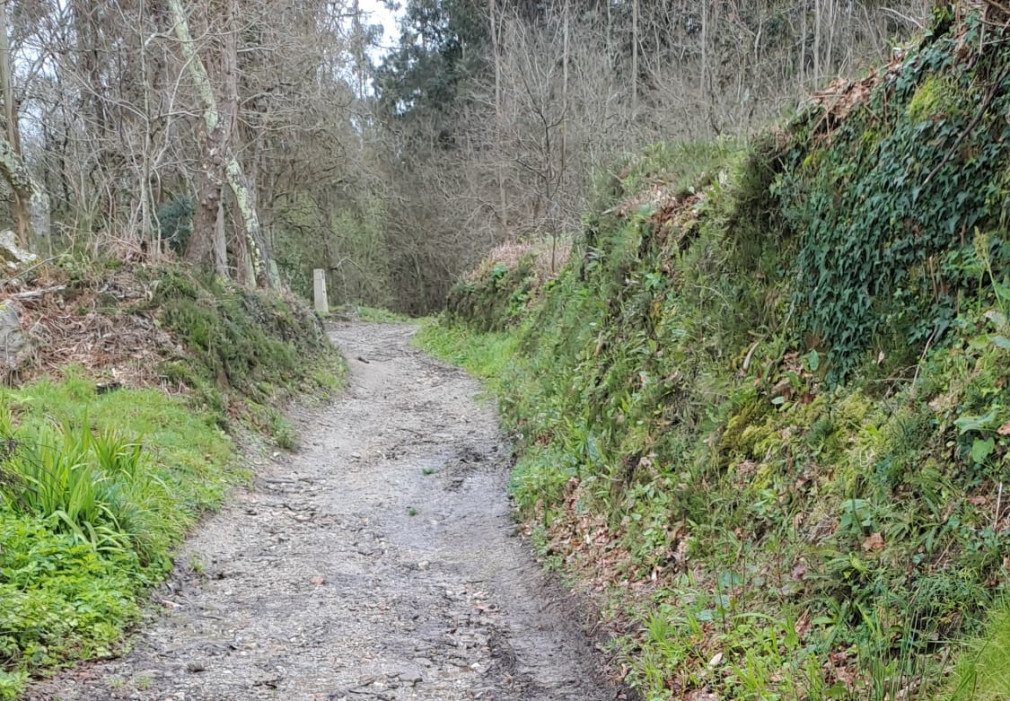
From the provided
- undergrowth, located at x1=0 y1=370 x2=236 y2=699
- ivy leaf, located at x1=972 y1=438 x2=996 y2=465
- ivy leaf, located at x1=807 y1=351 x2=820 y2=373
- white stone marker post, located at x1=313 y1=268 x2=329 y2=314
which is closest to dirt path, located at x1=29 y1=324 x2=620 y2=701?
undergrowth, located at x1=0 y1=370 x2=236 y2=699

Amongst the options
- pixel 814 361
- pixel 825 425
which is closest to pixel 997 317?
pixel 825 425

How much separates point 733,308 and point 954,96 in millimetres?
2394

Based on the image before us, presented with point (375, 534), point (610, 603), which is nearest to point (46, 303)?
point (375, 534)

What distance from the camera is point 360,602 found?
17.8ft

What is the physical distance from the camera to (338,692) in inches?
163

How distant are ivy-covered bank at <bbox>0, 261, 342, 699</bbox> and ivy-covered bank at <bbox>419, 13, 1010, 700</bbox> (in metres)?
3.20

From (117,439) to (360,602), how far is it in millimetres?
2772

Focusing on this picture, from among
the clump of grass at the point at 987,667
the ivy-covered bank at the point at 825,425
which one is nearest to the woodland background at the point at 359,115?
the ivy-covered bank at the point at 825,425

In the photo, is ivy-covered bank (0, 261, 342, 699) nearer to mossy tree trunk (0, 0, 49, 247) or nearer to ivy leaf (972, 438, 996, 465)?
mossy tree trunk (0, 0, 49, 247)

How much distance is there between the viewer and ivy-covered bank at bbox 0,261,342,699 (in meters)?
4.43

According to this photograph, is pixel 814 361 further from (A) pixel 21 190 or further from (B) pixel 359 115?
(B) pixel 359 115

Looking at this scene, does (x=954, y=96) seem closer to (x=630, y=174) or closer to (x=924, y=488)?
(x=924, y=488)

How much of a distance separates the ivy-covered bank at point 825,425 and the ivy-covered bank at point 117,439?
3.20m

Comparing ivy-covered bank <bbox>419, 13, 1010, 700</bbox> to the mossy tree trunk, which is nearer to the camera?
ivy-covered bank <bbox>419, 13, 1010, 700</bbox>
